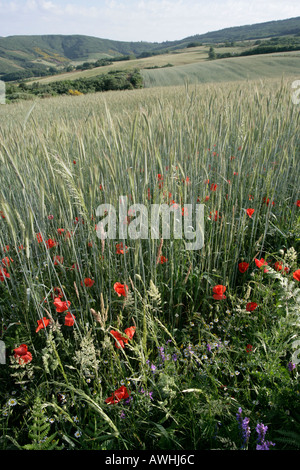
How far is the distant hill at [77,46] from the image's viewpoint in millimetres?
77938

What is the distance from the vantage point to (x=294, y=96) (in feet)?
7.27

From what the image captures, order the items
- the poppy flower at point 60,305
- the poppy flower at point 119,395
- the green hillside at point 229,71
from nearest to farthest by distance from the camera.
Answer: the poppy flower at point 119,395
the poppy flower at point 60,305
the green hillside at point 229,71

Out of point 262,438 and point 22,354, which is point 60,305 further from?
point 262,438

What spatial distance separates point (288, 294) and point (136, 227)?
560mm

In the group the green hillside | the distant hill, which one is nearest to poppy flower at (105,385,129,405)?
the green hillside

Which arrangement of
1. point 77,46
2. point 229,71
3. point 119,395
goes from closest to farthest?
point 119,395 → point 229,71 → point 77,46

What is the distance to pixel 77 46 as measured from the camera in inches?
4660

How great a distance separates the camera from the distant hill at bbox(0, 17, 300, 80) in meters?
77.9

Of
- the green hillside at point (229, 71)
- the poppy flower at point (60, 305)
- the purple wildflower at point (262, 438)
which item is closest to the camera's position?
the purple wildflower at point (262, 438)

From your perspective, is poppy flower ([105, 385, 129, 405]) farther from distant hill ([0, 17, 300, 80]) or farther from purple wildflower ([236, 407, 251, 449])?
distant hill ([0, 17, 300, 80])

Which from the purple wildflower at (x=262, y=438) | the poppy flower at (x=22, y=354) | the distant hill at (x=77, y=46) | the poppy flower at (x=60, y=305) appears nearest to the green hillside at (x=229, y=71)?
the poppy flower at (x=60, y=305)

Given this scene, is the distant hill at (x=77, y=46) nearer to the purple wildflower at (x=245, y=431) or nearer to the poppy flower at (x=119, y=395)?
the poppy flower at (x=119, y=395)

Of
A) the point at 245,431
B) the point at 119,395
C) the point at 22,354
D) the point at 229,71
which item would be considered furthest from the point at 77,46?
the point at 245,431
